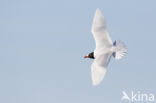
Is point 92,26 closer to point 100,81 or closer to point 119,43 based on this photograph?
point 119,43

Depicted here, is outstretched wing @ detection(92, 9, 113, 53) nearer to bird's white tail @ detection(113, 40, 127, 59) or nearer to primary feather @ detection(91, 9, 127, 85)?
primary feather @ detection(91, 9, 127, 85)

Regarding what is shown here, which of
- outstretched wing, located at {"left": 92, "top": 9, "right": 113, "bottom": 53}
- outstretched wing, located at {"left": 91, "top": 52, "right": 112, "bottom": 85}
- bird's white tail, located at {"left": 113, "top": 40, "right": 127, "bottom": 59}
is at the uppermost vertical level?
outstretched wing, located at {"left": 92, "top": 9, "right": 113, "bottom": 53}

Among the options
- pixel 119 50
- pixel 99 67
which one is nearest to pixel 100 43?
pixel 119 50

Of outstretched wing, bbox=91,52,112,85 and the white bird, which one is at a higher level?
the white bird

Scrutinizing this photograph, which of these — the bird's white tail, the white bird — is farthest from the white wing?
the bird's white tail

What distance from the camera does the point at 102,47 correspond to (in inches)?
375

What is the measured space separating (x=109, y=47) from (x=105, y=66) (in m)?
0.53

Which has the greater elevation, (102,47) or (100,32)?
(100,32)

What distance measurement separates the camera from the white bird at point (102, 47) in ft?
30.4

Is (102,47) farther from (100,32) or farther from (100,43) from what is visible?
(100,32)

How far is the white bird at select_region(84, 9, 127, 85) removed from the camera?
9259 mm

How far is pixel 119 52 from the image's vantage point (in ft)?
30.7

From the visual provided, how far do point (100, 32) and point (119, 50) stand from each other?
1.99 feet

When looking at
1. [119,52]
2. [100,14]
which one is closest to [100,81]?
[119,52]
